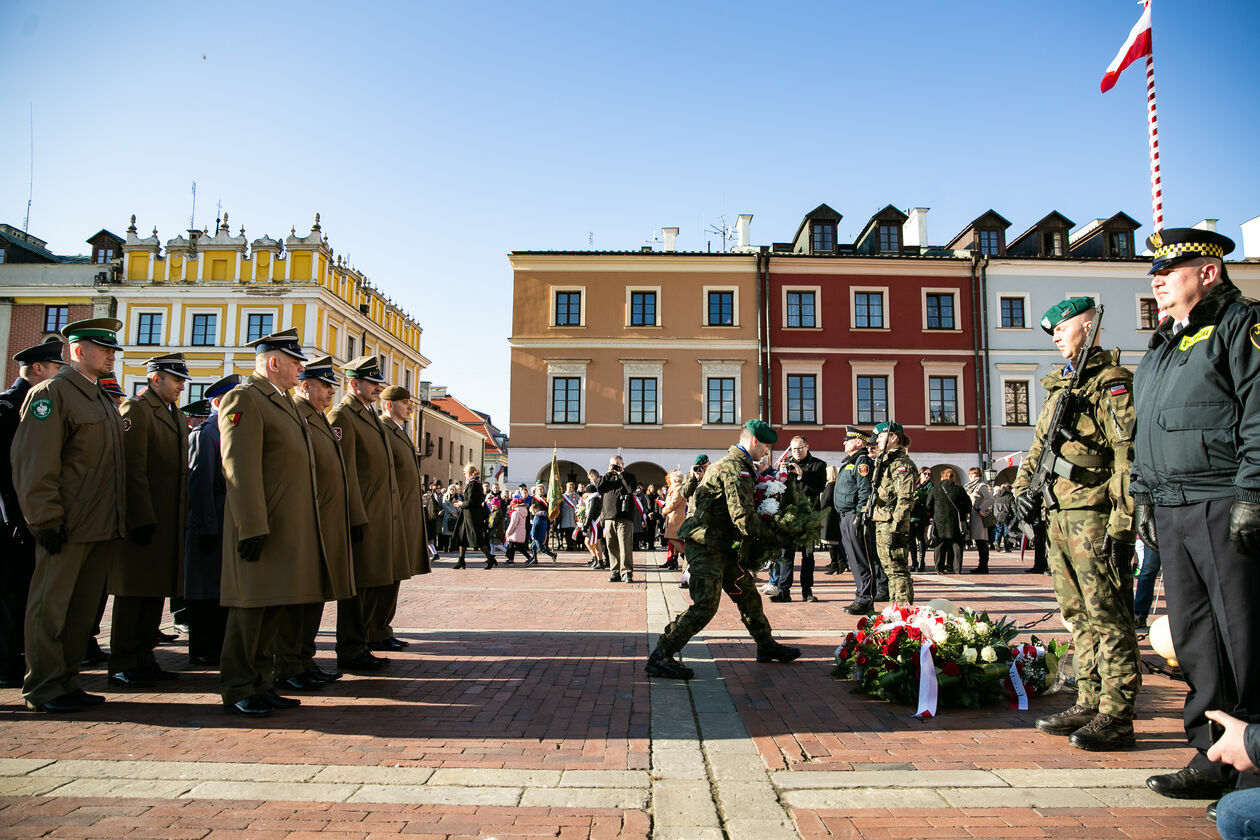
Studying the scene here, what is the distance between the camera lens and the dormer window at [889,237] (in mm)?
33562

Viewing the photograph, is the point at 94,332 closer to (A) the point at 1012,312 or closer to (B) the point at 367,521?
(B) the point at 367,521

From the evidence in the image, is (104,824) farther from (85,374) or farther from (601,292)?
(601,292)

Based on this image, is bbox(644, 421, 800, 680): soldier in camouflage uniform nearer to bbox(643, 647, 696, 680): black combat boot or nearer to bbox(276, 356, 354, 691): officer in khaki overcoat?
bbox(643, 647, 696, 680): black combat boot

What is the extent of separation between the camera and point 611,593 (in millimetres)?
10922

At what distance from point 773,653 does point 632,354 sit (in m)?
25.7

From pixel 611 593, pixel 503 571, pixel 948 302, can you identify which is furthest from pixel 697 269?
pixel 611 593

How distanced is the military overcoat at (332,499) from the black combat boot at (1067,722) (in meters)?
4.42

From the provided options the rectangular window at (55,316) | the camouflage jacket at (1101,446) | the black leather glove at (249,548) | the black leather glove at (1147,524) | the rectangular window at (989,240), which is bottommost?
the black leather glove at (249,548)

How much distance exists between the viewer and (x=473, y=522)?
51.7ft

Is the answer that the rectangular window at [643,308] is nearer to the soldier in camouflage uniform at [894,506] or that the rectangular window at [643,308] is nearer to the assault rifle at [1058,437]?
the soldier in camouflage uniform at [894,506]

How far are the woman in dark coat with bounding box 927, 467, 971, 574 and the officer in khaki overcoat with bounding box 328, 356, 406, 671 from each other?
10883 millimetres

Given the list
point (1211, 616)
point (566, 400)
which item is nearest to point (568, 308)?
point (566, 400)

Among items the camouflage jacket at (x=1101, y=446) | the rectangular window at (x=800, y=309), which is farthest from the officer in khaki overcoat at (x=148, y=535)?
the rectangular window at (x=800, y=309)

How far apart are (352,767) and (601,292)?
94.2 feet
